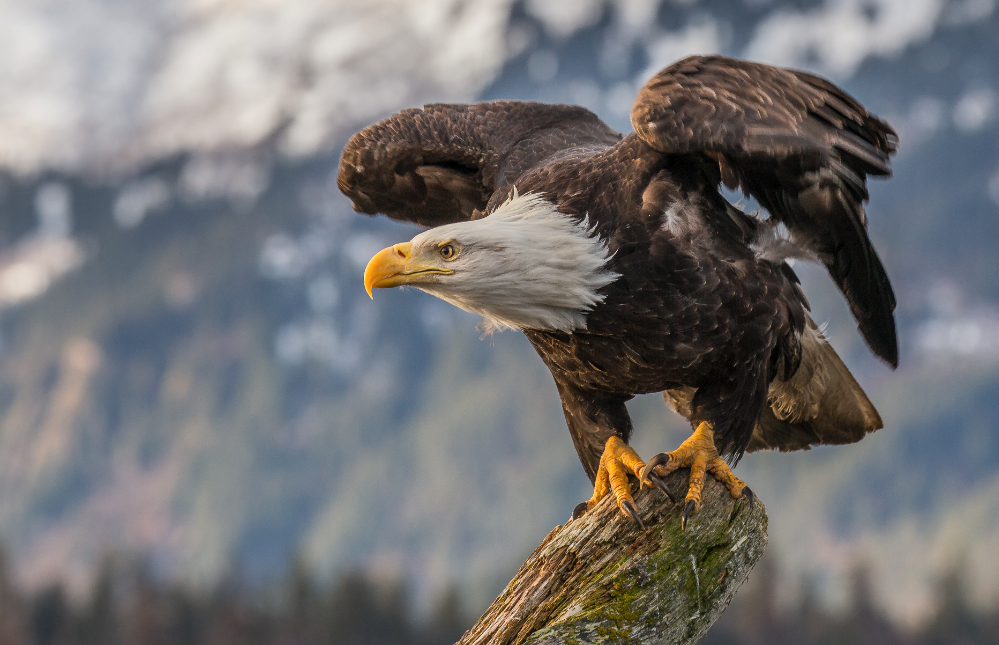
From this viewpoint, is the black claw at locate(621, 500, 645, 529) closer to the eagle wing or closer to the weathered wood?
the weathered wood

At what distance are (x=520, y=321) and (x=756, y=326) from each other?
118 cm

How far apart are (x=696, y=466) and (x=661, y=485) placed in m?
0.22

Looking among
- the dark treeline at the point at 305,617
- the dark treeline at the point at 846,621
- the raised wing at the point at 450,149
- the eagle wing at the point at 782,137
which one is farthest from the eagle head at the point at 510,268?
the dark treeline at the point at 846,621

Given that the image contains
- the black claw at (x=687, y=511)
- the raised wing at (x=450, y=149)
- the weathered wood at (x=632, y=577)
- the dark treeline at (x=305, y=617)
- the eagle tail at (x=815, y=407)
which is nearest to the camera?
the weathered wood at (x=632, y=577)

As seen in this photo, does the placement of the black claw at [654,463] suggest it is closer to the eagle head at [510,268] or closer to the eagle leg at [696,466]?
the eagle leg at [696,466]

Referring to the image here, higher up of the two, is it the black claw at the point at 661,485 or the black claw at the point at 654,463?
the black claw at the point at 654,463

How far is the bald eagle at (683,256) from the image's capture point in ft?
13.9

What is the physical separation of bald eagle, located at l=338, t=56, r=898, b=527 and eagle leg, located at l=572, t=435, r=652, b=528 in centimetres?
1

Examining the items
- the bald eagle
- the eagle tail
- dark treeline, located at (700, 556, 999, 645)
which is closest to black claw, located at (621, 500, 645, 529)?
the bald eagle

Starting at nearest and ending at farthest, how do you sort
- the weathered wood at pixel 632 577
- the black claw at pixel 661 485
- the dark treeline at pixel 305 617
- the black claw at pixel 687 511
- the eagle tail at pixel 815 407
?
the weathered wood at pixel 632 577 → the black claw at pixel 687 511 → the black claw at pixel 661 485 → the eagle tail at pixel 815 407 → the dark treeline at pixel 305 617

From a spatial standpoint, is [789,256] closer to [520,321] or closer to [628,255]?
[628,255]

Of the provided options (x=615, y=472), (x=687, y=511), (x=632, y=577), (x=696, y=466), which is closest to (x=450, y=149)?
(x=615, y=472)

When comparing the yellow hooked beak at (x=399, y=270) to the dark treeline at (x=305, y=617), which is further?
the dark treeline at (x=305, y=617)

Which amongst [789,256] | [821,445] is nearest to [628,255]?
[789,256]
